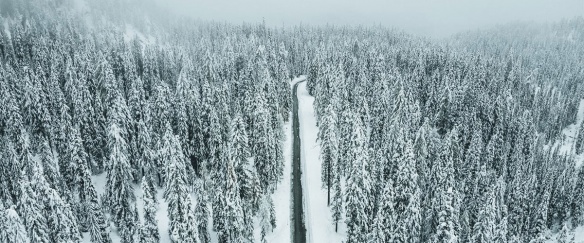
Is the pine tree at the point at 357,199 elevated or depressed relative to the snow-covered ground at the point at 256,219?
elevated

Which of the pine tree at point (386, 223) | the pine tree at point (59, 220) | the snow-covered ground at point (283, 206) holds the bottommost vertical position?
the snow-covered ground at point (283, 206)

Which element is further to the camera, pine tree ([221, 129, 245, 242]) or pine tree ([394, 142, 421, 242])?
pine tree ([221, 129, 245, 242])

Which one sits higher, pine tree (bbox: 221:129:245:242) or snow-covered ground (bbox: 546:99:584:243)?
pine tree (bbox: 221:129:245:242)

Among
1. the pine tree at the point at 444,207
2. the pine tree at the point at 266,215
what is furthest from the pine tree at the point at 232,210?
the pine tree at the point at 444,207

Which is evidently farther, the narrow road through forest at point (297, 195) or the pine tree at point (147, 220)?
the narrow road through forest at point (297, 195)

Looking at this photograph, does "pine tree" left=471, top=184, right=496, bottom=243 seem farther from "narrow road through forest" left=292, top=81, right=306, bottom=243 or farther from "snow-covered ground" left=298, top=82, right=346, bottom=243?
"narrow road through forest" left=292, top=81, right=306, bottom=243

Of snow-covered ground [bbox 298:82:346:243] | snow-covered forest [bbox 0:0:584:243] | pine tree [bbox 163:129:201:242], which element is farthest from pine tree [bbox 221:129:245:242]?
snow-covered ground [bbox 298:82:346:243]

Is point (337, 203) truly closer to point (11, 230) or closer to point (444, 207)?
point (444, 207)

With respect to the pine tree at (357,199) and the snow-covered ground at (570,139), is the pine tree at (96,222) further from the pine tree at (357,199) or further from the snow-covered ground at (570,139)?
the snow-covered ground at (570,139)
